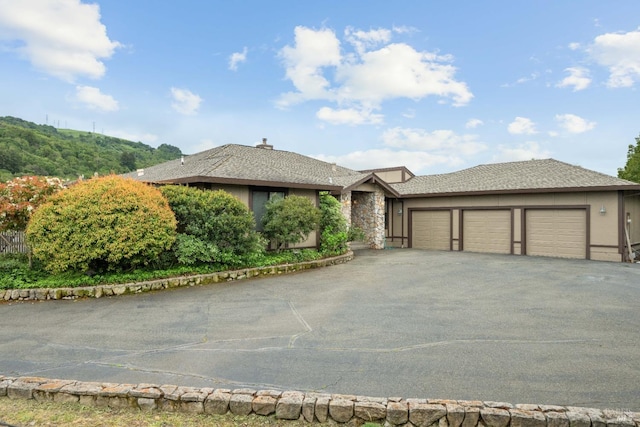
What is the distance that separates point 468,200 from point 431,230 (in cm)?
239

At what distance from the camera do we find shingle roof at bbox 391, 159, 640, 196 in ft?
48.6

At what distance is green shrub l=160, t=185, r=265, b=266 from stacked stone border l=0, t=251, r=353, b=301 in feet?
1.47

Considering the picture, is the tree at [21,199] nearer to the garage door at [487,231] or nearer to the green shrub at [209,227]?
the green shrub at [209,227]

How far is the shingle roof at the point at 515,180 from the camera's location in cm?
1483

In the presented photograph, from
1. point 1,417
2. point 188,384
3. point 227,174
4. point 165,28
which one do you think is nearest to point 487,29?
point 227,174

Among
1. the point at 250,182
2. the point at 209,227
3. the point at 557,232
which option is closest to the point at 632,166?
the point at 557,232

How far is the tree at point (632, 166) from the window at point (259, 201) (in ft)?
94.1

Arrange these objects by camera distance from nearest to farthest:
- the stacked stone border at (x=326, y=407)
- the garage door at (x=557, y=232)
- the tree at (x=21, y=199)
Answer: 1. the stacked stone border at (x=326, y=407)
2. the tree at (x=21, y=199)
3. the garage door at (x=557, y=232)

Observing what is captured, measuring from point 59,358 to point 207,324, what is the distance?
208cm

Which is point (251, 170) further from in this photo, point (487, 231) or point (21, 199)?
point (487, 231)

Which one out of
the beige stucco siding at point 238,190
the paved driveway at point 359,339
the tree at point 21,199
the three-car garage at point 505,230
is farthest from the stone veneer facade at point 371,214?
the tree at point 21,199

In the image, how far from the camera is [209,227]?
33.9 feet

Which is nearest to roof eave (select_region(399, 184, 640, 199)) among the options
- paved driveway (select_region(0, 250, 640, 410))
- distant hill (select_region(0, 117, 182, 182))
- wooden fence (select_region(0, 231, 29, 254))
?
paved driveway (select_region(0, 250, 640, 410))

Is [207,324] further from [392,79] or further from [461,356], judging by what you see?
[392,79]
